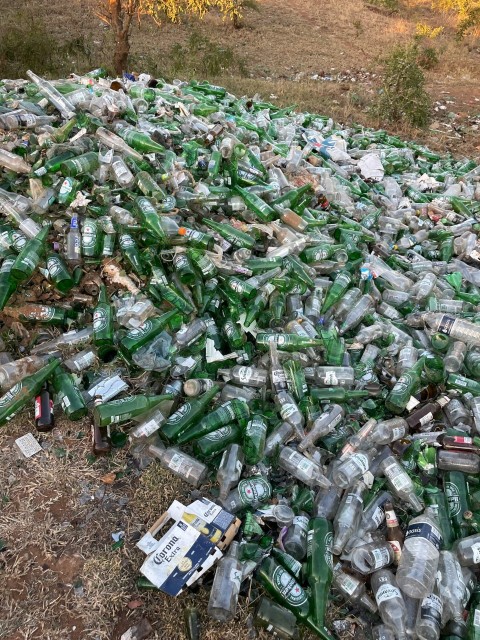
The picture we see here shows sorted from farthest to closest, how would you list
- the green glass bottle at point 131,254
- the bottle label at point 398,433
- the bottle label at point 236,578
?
1. the green glass bottle at point 131,254
2. the bottle label at point 398,433
3. the bottle label at point 236,578

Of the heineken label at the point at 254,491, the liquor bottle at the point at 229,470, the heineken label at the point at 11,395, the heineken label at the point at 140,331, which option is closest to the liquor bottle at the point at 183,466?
the liquor bottle at the point at 229,470

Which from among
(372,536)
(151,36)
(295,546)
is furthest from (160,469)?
(151,36)

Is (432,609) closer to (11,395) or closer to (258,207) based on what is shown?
(11,395)

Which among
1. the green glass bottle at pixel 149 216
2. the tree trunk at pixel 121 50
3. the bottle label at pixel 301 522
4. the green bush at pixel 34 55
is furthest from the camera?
the green bush at pixel 34 55

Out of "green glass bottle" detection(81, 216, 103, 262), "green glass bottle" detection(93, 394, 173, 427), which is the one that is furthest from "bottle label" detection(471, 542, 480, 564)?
"green glass bottle" detection(81, 216, 103, 262)

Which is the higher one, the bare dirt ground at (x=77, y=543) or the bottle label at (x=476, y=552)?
the bottle label at (x=476, y=552)

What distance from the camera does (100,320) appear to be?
3.65 m

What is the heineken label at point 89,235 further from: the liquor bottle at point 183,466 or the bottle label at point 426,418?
the bottle label at point 426,418

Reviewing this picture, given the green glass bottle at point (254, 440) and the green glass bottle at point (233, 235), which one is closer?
the green glass bottle at point (254, 440)

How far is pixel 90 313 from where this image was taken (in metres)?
3.88

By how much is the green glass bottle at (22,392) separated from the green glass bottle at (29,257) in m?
0.76

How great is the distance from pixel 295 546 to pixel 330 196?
14.1ft

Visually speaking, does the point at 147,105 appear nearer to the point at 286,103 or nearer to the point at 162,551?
the point at 162,551

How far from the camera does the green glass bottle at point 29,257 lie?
12.2ft
